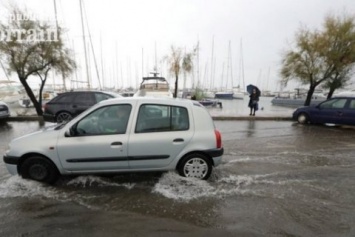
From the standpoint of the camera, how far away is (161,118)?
5.03m

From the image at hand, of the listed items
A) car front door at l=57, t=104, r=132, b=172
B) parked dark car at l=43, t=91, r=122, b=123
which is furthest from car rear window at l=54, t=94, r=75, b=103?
car front door at l=57, t=104, r=132, b=172

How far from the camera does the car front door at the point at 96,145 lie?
189 inches

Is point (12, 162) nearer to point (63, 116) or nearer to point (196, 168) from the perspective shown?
point (196, 168)

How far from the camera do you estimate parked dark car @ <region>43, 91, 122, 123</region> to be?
37.9ft

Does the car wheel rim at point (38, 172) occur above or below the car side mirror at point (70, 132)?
below

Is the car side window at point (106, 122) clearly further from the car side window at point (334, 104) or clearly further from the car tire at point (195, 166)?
the car side window at point (334, 104)

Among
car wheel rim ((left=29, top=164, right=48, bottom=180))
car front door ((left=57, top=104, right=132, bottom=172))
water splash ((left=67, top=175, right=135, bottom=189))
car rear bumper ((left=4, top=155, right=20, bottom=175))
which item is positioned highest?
car front door ((left=57, top=104, right=132, bottom=172))

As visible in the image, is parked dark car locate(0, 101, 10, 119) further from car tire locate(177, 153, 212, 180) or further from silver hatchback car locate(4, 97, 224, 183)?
car tire locate(177, 153, 212, 180)

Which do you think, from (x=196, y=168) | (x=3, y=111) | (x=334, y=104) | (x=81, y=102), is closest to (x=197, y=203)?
(x=196, y=168)

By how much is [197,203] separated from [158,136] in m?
1.35

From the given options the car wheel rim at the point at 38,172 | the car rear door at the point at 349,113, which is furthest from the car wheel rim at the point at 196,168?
the car rear door at the point at 349,113

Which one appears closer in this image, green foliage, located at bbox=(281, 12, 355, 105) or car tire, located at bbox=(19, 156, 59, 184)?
car tire, located at bbox=(19, 156, 59, 184)

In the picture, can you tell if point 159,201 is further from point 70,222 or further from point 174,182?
point 70,222

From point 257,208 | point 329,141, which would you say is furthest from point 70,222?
point 329,141
